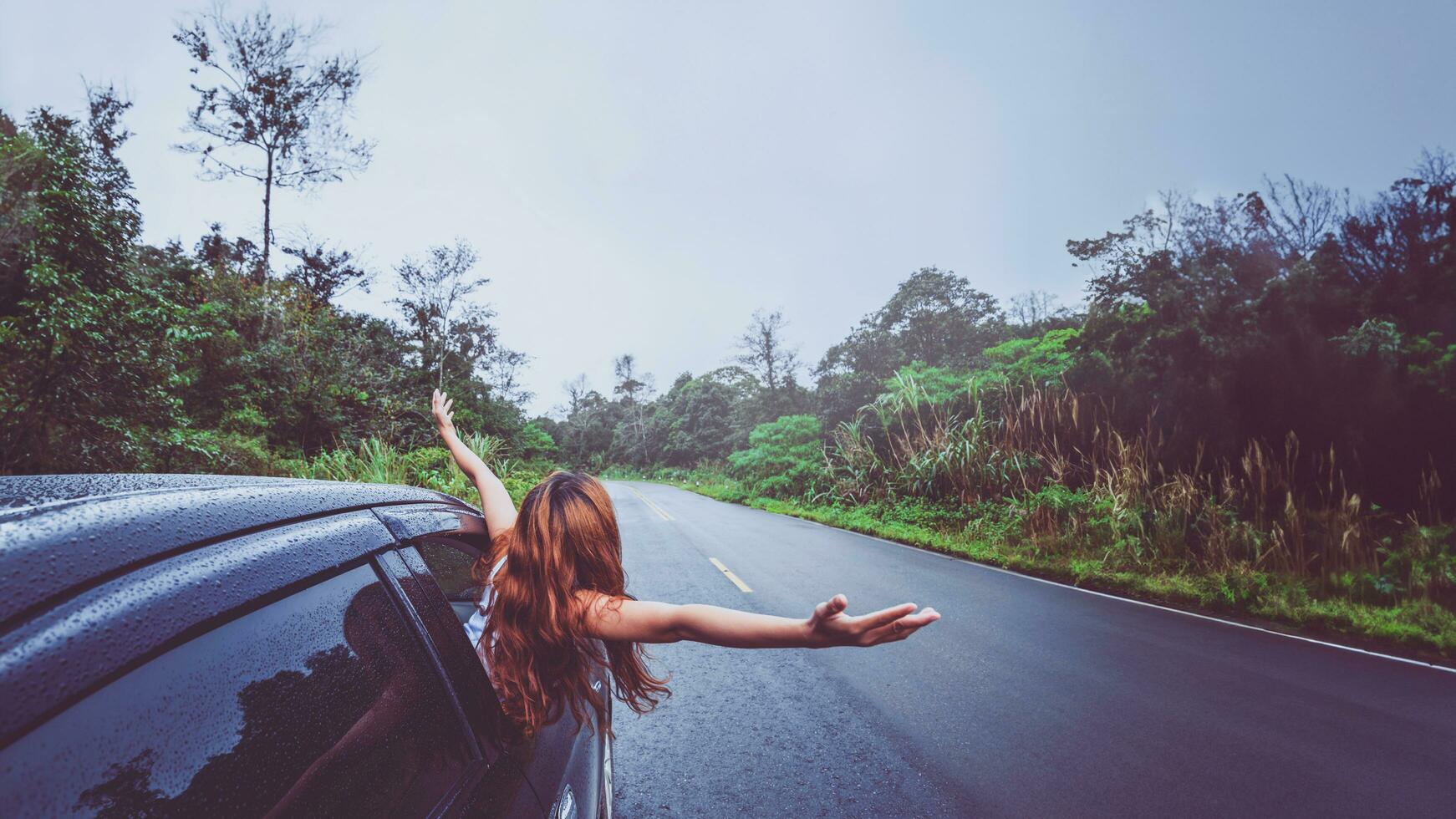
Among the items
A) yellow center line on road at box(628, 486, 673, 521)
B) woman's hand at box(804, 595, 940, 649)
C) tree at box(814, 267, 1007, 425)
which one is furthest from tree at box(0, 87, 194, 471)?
tree at box(814, 267, 1007, 425)

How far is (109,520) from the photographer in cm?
78

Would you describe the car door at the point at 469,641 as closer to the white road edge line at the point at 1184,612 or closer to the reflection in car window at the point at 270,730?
the reflection in car window at the point at 270,730

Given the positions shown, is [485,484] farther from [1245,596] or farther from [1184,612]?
[1245,596]

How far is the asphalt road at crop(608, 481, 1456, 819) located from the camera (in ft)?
9.90

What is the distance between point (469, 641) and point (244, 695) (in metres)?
0.72

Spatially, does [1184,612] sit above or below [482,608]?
below

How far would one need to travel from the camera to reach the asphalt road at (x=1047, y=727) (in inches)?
119

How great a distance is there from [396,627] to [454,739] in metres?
0.28

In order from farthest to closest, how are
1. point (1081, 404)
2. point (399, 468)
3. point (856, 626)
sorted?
point (1081, 404) < point (399, 468) < point (856, 626)

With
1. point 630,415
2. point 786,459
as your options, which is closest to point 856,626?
point 786,459

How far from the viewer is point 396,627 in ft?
4.21

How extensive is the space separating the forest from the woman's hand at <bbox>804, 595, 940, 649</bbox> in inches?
281

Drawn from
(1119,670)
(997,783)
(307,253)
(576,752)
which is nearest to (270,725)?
(576,752)

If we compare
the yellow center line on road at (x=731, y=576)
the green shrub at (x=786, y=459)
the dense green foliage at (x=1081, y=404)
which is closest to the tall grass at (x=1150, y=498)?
the dense green foliage at (x=1081, y=404)
